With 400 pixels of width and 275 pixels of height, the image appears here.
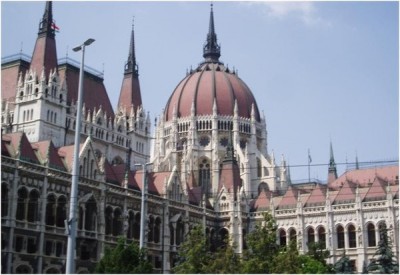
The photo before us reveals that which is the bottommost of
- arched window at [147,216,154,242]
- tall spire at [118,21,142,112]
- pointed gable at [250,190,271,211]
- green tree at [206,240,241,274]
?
green tree at [206,240,241,274]

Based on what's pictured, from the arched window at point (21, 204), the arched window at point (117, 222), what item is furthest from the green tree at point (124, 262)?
the arched window at point (117, 222)

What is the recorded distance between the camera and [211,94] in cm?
9750

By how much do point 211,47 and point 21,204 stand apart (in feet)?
Result: 223

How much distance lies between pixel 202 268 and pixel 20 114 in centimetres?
3203

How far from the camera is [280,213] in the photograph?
74312 millimetres

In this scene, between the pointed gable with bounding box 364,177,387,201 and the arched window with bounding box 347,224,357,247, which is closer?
the pointed gable with bounding box 364,177,387,201

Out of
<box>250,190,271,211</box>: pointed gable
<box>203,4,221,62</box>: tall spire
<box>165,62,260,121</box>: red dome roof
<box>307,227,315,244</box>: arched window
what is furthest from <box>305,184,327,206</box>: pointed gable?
<box>203,4,221,62</box>: tall spire

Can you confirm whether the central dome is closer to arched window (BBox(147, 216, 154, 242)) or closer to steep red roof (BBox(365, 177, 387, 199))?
steep red roof (BBox(365, 177, 387, 199))

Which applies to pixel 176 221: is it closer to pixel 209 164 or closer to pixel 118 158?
pixel 118 158

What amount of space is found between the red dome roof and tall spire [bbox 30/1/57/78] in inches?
1280

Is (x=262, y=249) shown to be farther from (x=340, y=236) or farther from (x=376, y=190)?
(x=376, y=190)

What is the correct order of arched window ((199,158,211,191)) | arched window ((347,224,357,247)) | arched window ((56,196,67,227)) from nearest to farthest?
arched window ((56,196,67,227)), arched window ((347,224,357,247)), arched window ((199,158,211,191))

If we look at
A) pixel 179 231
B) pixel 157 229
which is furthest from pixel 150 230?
pixel 179 231

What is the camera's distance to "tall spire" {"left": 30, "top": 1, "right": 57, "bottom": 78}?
218 feet
